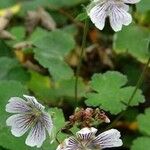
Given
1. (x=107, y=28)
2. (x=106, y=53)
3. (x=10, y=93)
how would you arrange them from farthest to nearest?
(x=107, y=28)
(x=106, y=53)
(x=10, y=93)

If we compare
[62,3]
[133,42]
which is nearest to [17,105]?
[133,42]

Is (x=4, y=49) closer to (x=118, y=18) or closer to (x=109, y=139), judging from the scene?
(x=118, y=18)

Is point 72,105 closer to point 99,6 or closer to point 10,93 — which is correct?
point 10,93

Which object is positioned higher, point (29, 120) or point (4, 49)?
point (4, 49)

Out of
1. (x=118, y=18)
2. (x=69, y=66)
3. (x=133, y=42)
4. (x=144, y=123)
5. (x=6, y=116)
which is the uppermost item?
(x=133, y=42)

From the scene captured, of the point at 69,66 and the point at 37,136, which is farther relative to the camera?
the point at 69,66

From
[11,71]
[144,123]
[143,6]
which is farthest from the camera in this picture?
[11,71]

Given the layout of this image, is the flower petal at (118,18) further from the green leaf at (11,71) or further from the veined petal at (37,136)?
the green leaf at (11,71)

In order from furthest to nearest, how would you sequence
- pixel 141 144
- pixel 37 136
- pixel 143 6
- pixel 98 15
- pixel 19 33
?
pixel 19 33 → pixel 143 6 → pixel 141 144 → pixel 98 15 → pixel 37 136

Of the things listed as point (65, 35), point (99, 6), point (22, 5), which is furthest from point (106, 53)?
point (99, 6)
